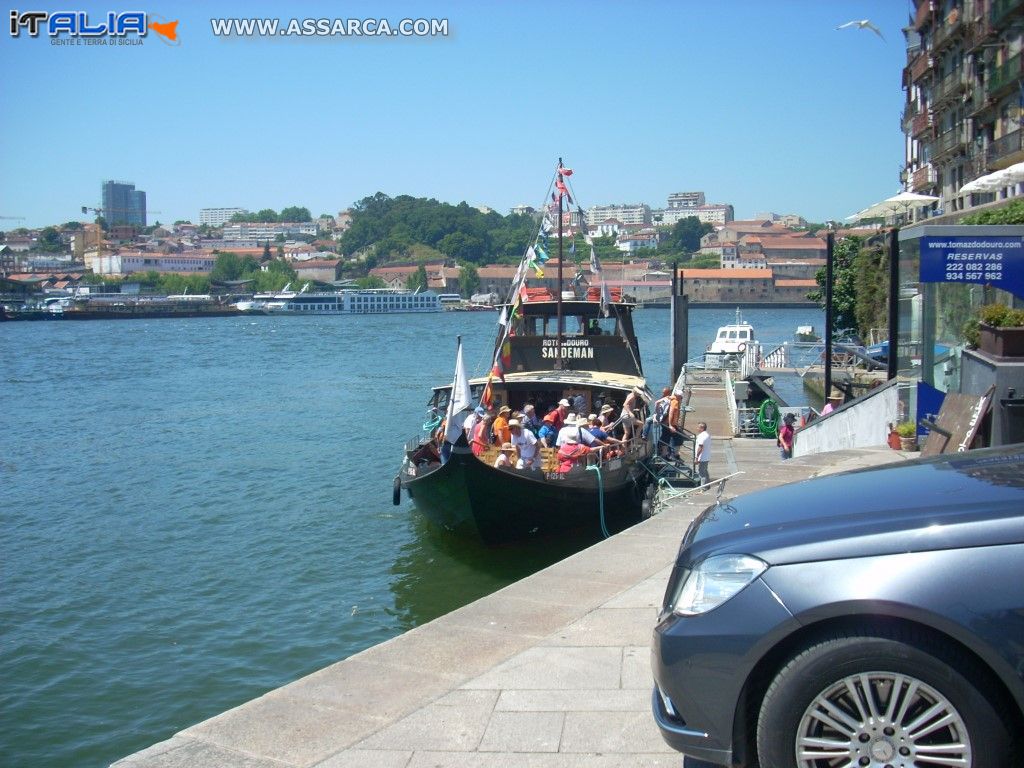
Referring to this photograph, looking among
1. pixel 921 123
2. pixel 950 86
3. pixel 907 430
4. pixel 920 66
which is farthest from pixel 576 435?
pixel 920 66

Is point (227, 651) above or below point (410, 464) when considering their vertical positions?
below

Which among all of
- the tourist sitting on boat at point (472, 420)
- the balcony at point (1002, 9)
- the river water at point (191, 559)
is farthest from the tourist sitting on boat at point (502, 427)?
the balcony at point (1002, 9)

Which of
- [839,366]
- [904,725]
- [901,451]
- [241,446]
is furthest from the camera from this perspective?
[839,366]

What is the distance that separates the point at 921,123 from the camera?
4531 cm

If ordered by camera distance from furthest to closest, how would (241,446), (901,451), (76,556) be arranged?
1. (241,446)
2. (76,556)
3. (901,451)

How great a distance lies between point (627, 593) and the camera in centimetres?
834

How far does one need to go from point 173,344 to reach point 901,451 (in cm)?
8249

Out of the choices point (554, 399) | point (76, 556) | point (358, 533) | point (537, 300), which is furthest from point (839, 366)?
point (76, 556)

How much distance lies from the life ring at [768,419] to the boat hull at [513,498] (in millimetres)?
9394

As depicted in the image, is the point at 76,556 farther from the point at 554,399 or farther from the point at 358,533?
the point at 554,399

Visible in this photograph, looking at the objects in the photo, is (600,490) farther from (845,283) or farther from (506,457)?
(845,283)

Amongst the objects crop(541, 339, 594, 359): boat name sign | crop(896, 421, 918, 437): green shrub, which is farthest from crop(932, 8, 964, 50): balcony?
crop(896, 421, 918, 437): green shrub

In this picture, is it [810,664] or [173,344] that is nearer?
[810,664]

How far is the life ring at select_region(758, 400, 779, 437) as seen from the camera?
27.2m
